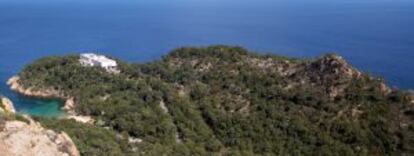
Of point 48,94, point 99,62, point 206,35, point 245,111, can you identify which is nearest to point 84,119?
point 245,111

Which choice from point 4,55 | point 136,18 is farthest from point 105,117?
point 136,18

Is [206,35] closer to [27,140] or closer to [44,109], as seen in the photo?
[44,109]

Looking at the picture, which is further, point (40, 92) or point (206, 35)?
point (206, 35)

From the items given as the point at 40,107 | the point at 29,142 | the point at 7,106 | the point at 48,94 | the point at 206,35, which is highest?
the point at 29,142

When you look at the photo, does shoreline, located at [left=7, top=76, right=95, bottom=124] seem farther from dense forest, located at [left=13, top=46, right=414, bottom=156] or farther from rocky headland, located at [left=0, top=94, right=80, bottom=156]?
rocky headland, located at [left=0, top=94, right=80, bottom=156]

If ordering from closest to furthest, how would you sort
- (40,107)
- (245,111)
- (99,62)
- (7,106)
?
(7,106), (245,111), (40,107), (99,62)

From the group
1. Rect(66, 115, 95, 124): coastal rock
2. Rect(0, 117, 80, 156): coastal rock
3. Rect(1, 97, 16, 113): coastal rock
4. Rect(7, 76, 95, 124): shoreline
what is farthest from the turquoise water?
Rect(0, 117, 80, 156): coastal rock
